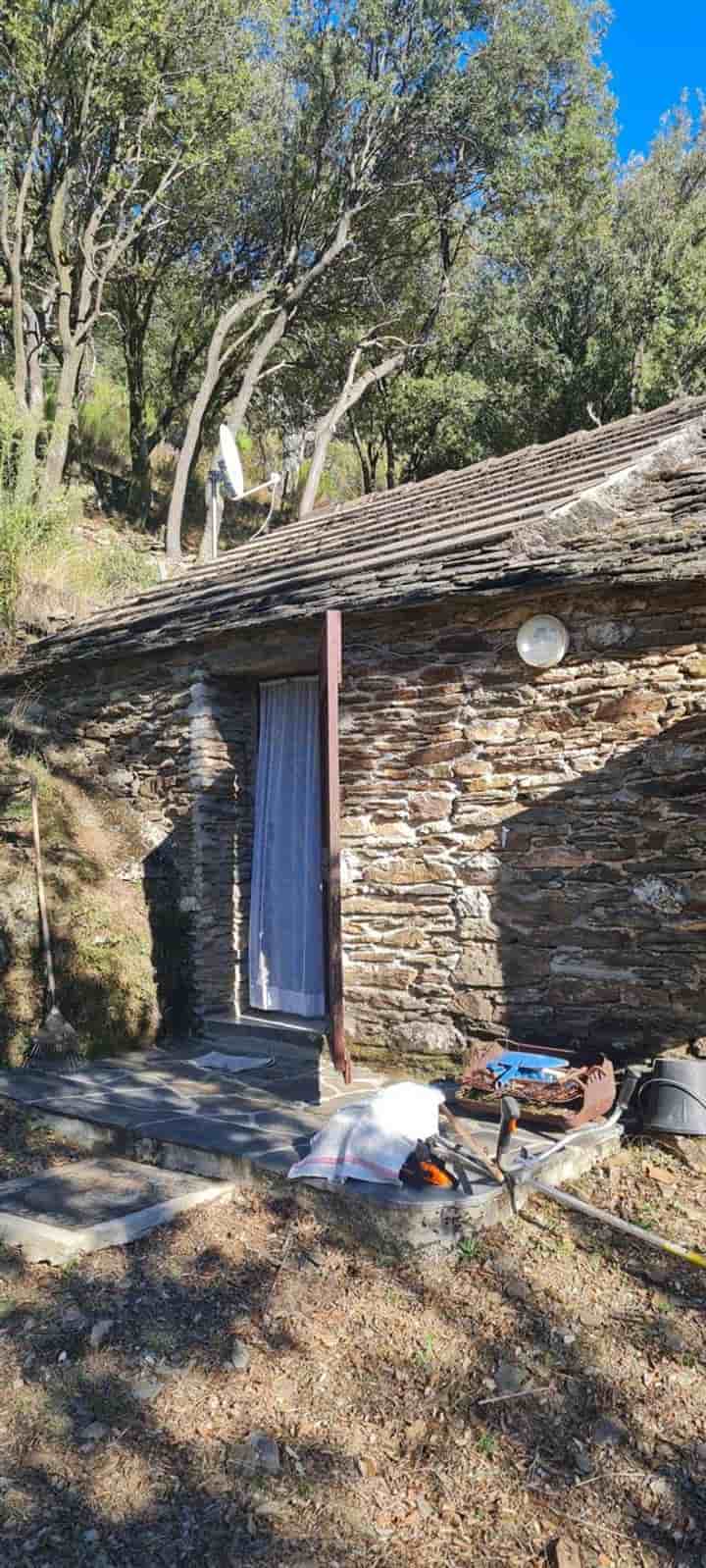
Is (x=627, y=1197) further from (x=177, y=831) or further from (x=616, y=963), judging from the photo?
(x=177, y=831)

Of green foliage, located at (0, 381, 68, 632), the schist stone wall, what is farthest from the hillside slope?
green foliage, located at (0, 381, 68, 632)

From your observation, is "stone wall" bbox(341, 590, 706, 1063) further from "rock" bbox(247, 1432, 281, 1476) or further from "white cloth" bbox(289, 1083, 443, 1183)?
"rock" bbox(247, 1432, 281, 1476)

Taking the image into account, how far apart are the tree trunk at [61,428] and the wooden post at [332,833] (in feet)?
22.0

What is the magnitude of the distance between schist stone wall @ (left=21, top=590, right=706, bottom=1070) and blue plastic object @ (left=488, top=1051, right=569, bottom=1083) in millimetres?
458

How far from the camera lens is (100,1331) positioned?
10.9 ft

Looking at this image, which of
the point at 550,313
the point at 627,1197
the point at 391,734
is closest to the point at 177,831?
the point at 391,734

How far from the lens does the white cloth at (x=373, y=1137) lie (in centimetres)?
405

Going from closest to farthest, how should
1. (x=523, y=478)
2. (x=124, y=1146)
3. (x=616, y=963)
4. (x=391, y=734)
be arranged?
(x=124, y=1146), (x=616, y=963), (x=391, y=734), (x=523, y=478)

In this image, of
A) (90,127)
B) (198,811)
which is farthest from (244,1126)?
(90,127)

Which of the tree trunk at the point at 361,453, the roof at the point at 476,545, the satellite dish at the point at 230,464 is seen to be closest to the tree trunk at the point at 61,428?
the satellite dish at the point at 230,464

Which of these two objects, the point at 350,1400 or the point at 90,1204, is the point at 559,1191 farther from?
the point at 90,1204

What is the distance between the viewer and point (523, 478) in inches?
297

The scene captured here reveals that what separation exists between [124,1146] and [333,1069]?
4.38ft

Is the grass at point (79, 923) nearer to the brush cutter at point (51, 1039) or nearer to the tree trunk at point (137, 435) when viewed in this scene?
the brush cutter at point (51, 1039)
